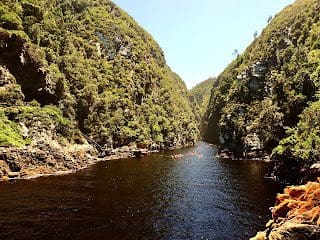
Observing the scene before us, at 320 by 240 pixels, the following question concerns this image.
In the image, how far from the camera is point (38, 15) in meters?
146

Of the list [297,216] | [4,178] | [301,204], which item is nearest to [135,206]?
[301,204]

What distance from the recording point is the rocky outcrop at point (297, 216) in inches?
1324

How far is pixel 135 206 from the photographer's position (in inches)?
2453

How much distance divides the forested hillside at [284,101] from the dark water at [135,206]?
38.2 feet

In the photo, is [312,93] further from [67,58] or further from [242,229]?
[67,58]

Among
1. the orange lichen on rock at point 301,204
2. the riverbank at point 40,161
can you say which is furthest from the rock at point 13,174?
the orange lichen on rock at point 301,204

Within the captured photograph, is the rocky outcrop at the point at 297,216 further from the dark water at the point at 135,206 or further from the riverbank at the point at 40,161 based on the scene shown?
the riverbank at the point at 40,161

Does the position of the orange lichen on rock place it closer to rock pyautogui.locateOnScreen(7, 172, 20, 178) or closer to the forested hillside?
the forested hillside

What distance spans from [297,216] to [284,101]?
99280mm

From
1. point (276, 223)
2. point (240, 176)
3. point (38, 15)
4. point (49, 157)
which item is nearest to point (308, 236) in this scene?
point (276, 223)

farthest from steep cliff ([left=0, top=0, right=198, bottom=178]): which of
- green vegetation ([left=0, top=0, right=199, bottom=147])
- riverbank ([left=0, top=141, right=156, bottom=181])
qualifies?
riverbank ([left=0, top=141, right=156, bottom=181])

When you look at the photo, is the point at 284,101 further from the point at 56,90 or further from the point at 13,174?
the point at 13,174

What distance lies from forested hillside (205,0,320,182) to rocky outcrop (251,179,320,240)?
110ft

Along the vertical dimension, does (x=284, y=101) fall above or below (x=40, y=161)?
above
